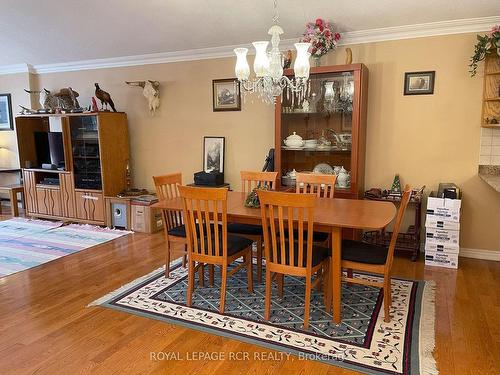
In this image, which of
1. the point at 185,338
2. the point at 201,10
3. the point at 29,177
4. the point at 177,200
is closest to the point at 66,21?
the point at 201,10

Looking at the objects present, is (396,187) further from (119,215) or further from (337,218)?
(119,215)

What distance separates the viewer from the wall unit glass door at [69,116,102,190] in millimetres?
A: 5227

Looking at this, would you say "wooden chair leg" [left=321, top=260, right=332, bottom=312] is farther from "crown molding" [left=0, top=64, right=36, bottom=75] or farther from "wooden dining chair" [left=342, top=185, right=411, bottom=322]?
"crown molding" [left=0, top=64, right=36, bottom=75]

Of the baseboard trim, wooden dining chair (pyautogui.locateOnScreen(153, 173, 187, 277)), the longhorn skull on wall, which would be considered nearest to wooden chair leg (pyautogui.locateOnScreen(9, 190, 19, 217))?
the longhorn skull on wall

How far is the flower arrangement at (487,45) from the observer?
337 cm

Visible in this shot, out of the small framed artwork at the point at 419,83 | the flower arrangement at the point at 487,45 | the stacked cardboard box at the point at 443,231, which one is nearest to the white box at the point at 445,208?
the stacked cardboard box at the point at 443,231

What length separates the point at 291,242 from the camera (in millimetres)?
2465

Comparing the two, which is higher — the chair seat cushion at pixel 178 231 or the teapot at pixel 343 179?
the teapot at pixel 343 179

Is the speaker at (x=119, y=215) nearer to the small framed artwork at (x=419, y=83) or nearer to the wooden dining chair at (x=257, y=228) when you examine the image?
the wooden dining chair at (x=257, y=228)

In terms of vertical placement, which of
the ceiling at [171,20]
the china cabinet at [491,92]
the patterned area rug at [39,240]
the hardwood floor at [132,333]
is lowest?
the hardwood floor at [132,333]

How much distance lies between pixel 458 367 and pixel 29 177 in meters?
6.00

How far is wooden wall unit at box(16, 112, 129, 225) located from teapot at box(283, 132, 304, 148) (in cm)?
257

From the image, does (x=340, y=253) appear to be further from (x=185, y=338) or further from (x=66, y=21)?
(x=66, y=21)

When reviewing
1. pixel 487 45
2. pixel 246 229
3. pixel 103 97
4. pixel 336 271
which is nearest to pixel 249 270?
pixel 246 229
